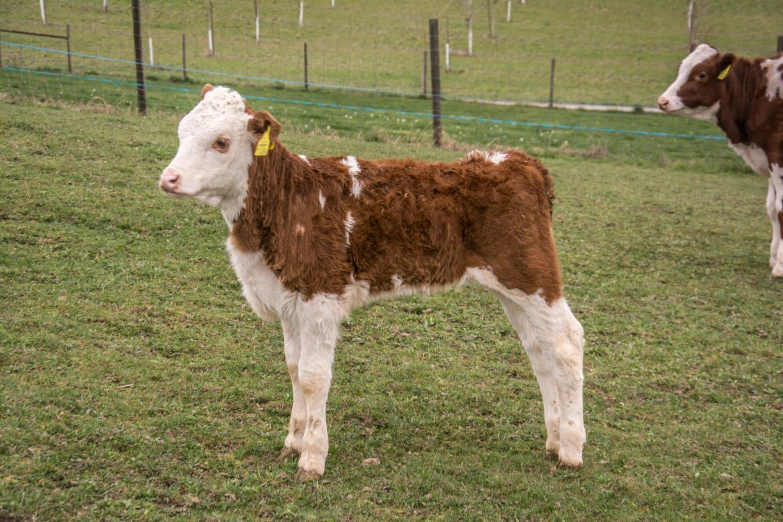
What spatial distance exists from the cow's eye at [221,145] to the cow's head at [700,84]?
7.93m

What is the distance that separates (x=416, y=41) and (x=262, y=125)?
1405 inches

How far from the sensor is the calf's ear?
4570 mm

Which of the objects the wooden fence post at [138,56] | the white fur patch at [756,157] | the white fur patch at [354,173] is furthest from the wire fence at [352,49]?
the white fur patch at [354,173]

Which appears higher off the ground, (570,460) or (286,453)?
(286,453)

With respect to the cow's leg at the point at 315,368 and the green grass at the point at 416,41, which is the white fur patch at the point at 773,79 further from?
the green grass at the point at 416,41

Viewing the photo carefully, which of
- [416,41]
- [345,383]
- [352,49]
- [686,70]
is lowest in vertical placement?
[345,383]

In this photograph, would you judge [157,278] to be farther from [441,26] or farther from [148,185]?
[441,26]

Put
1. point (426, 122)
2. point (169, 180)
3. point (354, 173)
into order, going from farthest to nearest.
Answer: point (426, 122), point (354, 173), point (169, 180)

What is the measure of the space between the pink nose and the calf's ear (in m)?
0.58

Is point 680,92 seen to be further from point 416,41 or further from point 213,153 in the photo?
point 416,41

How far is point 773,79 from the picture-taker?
32.9ft

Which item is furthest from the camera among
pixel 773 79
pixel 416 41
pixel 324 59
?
pixel 416 41

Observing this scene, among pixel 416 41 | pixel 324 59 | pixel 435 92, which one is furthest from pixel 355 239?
pixel 416 41

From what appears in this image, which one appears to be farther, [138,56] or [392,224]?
[138,56]
